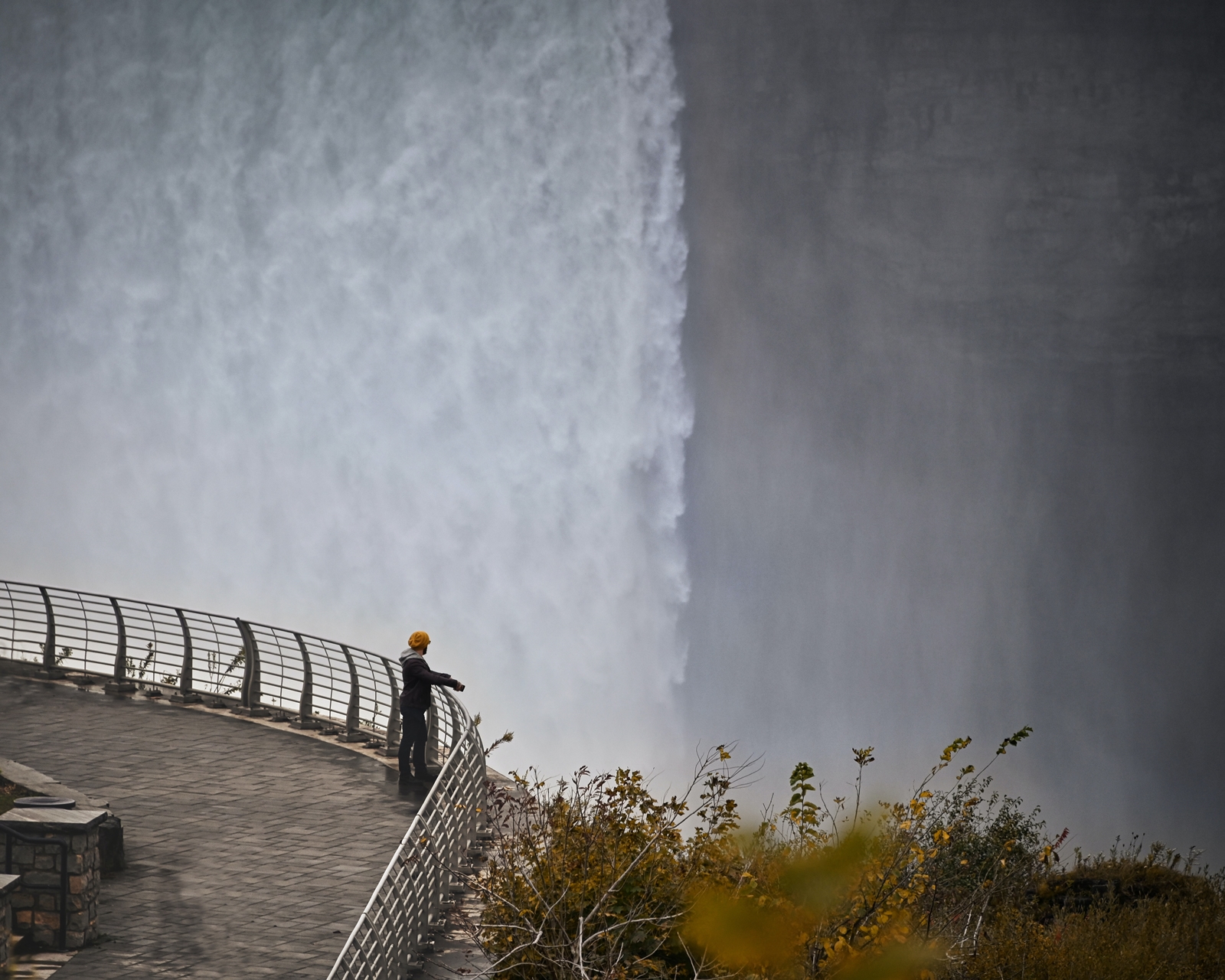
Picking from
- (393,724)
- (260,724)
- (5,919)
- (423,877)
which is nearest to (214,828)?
(423,877)

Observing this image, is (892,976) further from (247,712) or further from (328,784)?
(247,712)

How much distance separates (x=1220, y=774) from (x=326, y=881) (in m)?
54.7

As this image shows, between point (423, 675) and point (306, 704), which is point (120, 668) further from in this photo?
point (423, 675)

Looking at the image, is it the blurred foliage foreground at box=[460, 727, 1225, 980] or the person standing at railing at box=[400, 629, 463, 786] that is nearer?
the blurred foliage foreground at box=[460, 727, 1225, 980]

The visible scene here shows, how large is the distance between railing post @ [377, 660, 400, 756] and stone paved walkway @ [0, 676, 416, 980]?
32 centimetres

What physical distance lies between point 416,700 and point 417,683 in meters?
0.18

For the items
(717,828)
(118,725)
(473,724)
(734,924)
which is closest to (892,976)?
(734,924)

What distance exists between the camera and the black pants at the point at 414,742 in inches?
538

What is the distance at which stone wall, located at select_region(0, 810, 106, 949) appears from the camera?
9305mm

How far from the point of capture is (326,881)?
10.9m

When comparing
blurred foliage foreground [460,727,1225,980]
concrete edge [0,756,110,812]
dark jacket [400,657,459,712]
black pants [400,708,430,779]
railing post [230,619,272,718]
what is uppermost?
railing post [230,619,272,718]

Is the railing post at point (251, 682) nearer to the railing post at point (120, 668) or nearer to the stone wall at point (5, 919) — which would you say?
the railing post at point (120, 668)

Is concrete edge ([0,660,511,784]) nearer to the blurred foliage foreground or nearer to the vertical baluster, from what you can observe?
the vertical baluster

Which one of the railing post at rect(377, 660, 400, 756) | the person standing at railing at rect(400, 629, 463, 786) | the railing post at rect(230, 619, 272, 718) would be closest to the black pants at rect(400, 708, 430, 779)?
the person standing at railing at rect(400, 629, 463, 786)
